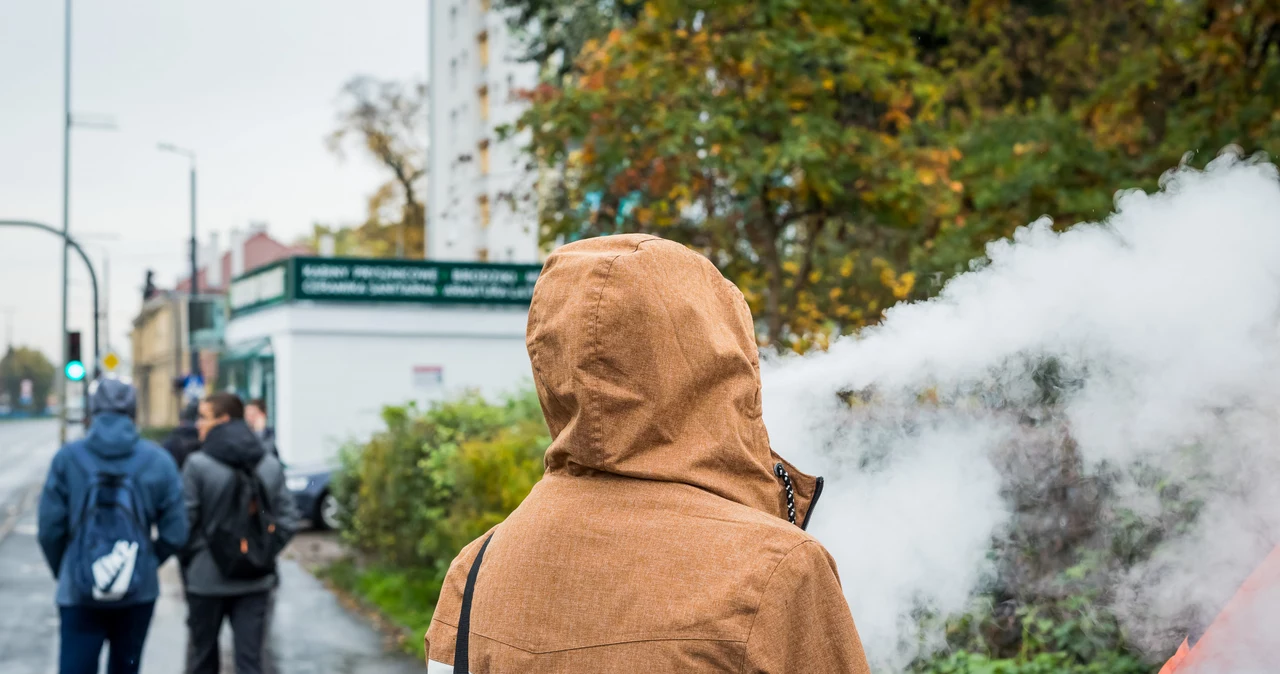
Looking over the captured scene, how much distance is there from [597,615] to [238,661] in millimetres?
4981

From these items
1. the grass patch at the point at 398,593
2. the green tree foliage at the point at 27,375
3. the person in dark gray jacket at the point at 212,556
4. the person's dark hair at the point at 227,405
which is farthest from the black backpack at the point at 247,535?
the green tree foliage at the point at 27,375

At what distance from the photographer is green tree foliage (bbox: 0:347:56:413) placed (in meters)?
127

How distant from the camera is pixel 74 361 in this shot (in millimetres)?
21391

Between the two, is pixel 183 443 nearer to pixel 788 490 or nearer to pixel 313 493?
pixel 313 493

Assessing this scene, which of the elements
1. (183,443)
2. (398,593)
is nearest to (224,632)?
(398,593)

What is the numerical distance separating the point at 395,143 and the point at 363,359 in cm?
3004

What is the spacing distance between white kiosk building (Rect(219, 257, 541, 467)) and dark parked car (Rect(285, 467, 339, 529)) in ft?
10.9

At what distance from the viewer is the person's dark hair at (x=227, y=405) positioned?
20.2ft

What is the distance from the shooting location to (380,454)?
11438 millimetres

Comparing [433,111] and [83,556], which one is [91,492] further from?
[433,111]

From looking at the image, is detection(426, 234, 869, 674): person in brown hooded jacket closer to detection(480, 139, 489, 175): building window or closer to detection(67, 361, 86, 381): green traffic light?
detection(67, 361, 86, 381): green traffic light

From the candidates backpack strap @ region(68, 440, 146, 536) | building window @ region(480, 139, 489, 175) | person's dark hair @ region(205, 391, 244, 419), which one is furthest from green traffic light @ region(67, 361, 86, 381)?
building window @ region(480, 139, 489, 175)

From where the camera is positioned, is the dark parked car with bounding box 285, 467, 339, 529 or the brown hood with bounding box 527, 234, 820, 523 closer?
the brown hood with bounding box 527, 234, 820, 523

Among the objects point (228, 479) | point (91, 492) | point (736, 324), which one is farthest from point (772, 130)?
point (736, 324)
